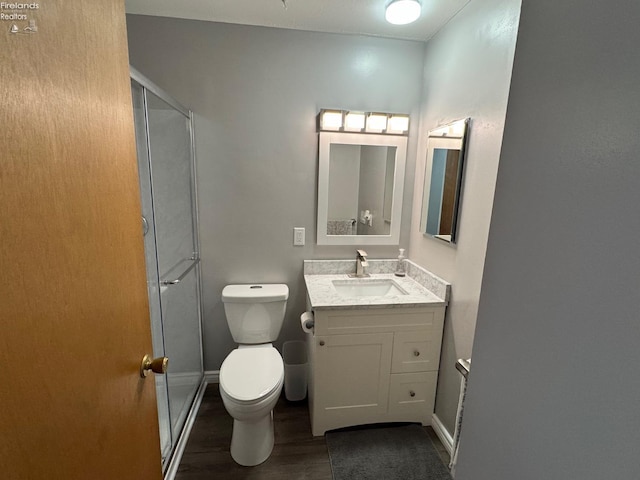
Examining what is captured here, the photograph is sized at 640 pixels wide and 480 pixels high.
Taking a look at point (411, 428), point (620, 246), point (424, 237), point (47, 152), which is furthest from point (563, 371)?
point (411, 428)

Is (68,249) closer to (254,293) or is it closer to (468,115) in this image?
(254,293)

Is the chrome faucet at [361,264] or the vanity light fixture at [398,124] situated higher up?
the vanity light fixture at [398,124]

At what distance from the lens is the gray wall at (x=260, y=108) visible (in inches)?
71.9

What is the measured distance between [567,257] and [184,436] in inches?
81.3

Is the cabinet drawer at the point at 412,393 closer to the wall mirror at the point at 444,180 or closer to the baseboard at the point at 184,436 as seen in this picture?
the wall mirror at the point at 444,180

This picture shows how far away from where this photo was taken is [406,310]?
171 centimetres

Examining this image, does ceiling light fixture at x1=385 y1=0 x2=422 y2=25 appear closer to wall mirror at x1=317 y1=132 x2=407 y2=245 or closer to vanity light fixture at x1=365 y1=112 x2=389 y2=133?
vanity light fixture at x1=365 y1=112 x2=389 y2=133

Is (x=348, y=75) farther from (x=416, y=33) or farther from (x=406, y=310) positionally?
(x=406, y=310)

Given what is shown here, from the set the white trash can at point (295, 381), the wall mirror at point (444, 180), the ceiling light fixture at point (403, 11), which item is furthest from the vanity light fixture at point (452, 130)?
the white trash can at point (295, 381)

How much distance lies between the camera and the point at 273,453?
166cm

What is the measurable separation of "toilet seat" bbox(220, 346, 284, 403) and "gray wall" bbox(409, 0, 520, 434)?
1.02 m

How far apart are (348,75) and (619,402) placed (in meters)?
2.04

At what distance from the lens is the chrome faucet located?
2092 millimetres

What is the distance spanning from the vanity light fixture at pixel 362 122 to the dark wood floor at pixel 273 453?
1.92 meters
